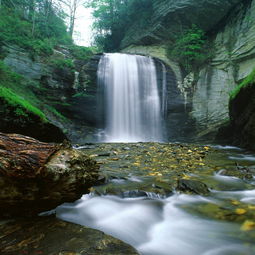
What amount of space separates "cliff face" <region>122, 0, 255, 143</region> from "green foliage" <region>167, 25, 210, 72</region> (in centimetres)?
66

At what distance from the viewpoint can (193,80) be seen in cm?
1469

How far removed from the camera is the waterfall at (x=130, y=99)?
13844 millimetres

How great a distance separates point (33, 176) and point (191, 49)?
1671 centimetres

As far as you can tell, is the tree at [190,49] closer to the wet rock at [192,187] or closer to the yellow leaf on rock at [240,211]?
the wet rock at [192,187]

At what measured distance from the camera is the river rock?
170 cm

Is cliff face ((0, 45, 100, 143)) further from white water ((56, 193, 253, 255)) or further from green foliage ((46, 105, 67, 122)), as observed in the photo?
white water ((56, 193, 253, 255))

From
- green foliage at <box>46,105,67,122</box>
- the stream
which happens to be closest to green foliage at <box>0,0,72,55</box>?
green foliage at <box>46,105,67,122</box>

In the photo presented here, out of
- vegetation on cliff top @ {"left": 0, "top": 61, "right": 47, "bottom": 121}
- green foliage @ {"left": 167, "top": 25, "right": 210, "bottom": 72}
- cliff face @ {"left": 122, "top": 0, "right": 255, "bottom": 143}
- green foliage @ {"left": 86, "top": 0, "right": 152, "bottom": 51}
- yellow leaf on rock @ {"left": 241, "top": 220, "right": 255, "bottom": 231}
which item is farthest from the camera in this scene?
green foliage @ {"left": 86, "top": 0, "right": 152, "bottom": 51}

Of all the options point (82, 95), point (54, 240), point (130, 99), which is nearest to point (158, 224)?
point (54, 240)

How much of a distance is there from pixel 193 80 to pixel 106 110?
7012mm

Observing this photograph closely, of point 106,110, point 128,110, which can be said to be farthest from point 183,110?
point 106,110

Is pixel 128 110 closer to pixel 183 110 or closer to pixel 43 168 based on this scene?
pixel 183 110

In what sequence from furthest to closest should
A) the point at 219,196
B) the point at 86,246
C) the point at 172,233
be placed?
the point at 219,196 → the point at 172,233 → the point at 86,246

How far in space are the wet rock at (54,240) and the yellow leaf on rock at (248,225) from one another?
3.39ft
